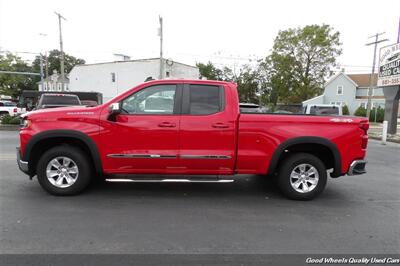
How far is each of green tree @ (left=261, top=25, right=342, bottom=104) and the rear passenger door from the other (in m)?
39.6

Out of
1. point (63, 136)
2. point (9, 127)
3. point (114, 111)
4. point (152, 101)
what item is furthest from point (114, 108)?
point (9, 127)

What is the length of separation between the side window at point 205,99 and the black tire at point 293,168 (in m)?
1.48

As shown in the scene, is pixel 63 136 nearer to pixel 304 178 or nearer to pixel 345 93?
pixel 304 178

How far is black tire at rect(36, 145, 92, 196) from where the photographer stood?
4.99m

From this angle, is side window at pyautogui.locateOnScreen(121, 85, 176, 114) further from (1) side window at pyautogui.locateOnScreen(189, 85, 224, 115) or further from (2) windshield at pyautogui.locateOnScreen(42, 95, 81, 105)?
(2) windshield at pyautogui.locateOnScreen(42, 95, 81, 105)

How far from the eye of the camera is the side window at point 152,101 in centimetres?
500

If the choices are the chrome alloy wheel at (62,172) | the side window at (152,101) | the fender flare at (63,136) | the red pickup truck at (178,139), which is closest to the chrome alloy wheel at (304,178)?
the red pickup truck at (178,139)

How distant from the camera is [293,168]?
5137mm

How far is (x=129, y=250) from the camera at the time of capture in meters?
3.39
